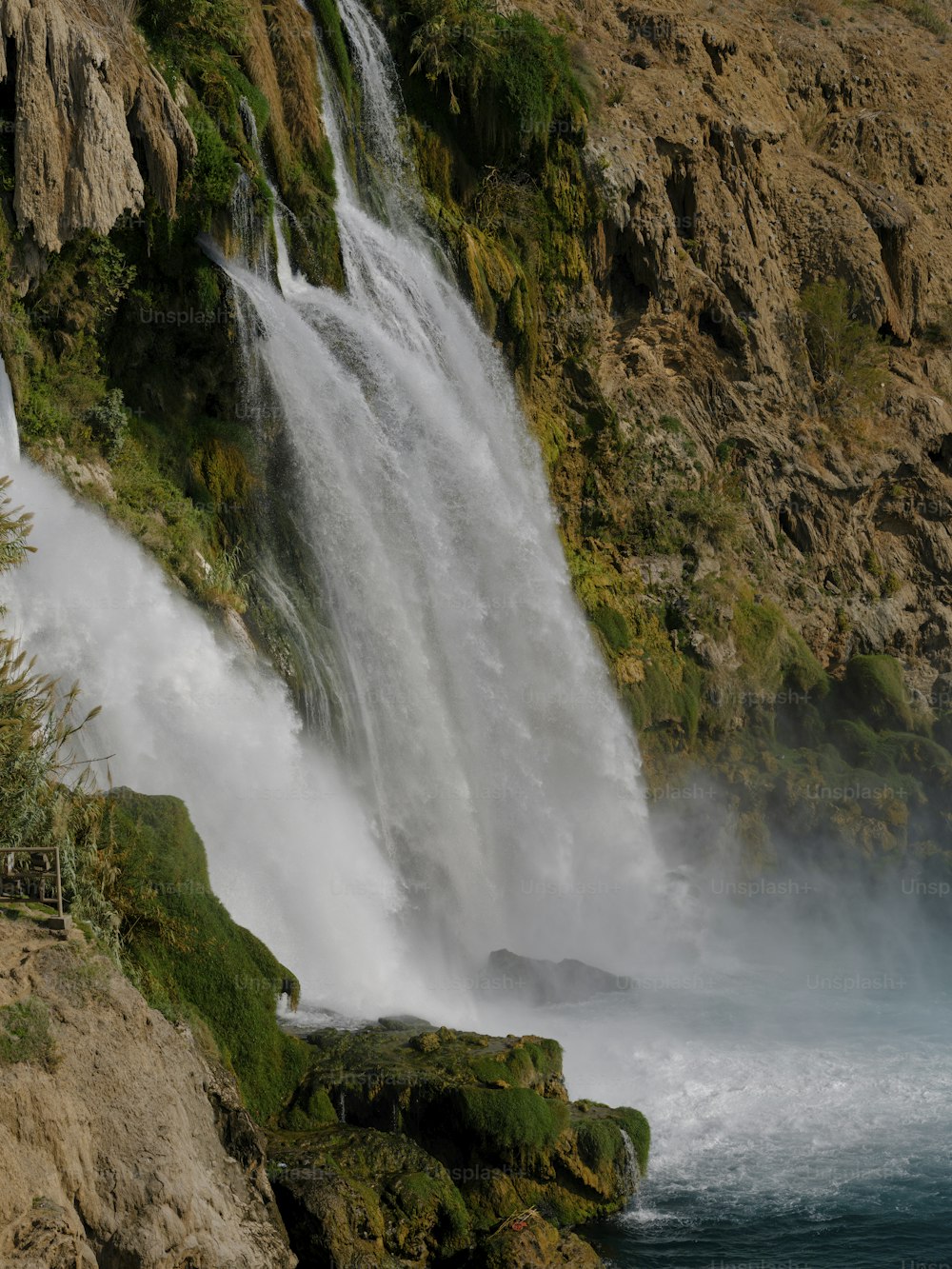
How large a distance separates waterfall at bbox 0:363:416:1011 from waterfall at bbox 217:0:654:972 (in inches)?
52.6

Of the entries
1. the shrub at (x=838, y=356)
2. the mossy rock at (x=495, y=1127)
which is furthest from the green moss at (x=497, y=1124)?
the shrub at (x=838, y=356)

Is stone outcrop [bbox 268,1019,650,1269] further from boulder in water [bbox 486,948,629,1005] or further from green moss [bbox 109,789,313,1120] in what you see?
boulder in water [bbox 486,948,629,1005]

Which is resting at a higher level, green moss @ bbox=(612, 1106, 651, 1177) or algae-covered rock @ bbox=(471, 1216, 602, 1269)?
green moss @ bbox=(612, 1106, 651, 1177)

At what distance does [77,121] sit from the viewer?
16.7 meters

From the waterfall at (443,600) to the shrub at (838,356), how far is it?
9739 millimetres

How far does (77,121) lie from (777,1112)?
43.8 ft

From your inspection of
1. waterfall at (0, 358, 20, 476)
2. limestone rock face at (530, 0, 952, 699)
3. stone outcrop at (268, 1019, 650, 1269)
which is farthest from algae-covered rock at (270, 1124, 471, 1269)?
limestone rock face at (530, 0, 952, 699)

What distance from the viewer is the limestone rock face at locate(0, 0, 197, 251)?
640 inches

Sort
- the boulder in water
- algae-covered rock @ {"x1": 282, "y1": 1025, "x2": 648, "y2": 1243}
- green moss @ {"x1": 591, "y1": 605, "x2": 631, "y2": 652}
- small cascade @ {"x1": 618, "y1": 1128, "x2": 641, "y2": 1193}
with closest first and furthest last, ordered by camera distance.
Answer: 1. algae-covered rock @ {"x1": 282, "y1": 1025, "x2": 648, "y2": 1243}
2. small cascade @ {"x1": 618, "y1": 1128, "x2": 641, "y2": 1193}
3. the boulder in water
4. green moss @ {"x1": 591, "y1": 605, "x2": 631, "y2": 652}

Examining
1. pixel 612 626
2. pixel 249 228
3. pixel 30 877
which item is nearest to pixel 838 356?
pixel 612 626

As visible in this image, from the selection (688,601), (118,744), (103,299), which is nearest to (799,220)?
(688,601)

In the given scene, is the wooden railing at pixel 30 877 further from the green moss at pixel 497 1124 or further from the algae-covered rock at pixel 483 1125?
the green moss at pixel 497 1124

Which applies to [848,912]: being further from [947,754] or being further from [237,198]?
[237,198]

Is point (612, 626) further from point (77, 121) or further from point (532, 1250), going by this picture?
point (532, 1250)
